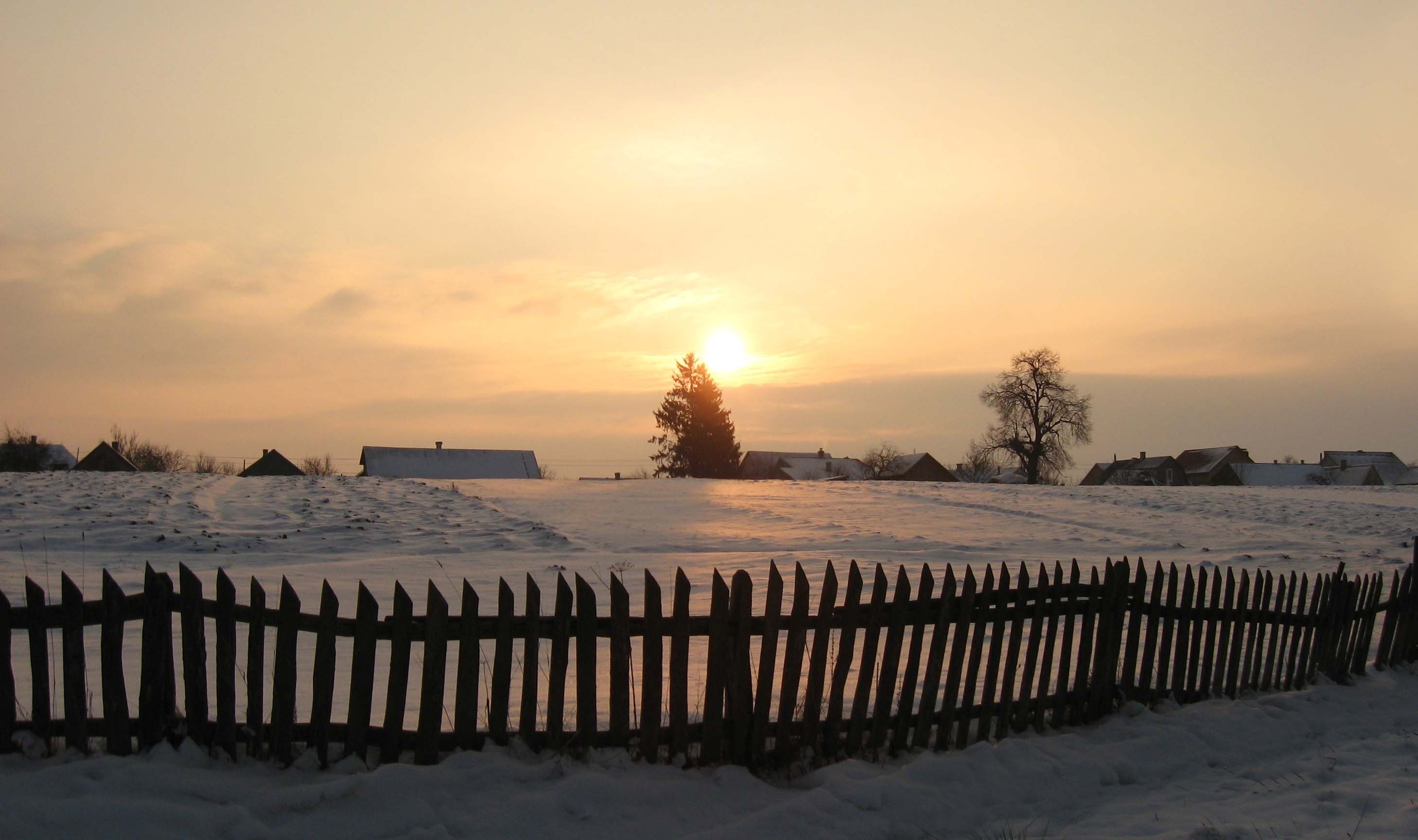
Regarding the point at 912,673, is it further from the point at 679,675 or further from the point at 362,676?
the point at 362,676

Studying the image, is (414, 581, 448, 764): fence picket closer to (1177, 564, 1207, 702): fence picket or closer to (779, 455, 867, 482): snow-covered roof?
(1177, 564, 1207, 702): fence picket

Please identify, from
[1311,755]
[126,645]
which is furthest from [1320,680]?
[126,645]

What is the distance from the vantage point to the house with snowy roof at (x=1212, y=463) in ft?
322

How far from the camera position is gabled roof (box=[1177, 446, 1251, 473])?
98875mm

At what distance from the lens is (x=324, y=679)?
503 centimetres

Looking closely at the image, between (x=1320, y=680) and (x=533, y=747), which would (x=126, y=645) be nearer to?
(x=533, y=747)

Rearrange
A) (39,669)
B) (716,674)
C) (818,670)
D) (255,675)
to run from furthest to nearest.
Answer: (818,670), (716,674), (255,675), (39,669)

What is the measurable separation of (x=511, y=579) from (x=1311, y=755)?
9.06m

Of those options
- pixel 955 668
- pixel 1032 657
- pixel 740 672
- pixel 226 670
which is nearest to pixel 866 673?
pixel 955 668

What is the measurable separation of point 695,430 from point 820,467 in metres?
26.6

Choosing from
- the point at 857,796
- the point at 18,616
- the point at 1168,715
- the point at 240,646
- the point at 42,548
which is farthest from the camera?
the point at 42,548

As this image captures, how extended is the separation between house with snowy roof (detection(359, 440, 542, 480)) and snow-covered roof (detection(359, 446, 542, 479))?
36 mm

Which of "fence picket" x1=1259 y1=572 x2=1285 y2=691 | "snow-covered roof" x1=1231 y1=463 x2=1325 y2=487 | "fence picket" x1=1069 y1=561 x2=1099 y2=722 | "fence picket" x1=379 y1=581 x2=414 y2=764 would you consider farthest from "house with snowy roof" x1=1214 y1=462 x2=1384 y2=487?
"fence picket" x1=379 y1=581 x2=414 y2=764

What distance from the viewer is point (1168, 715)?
7531mm
